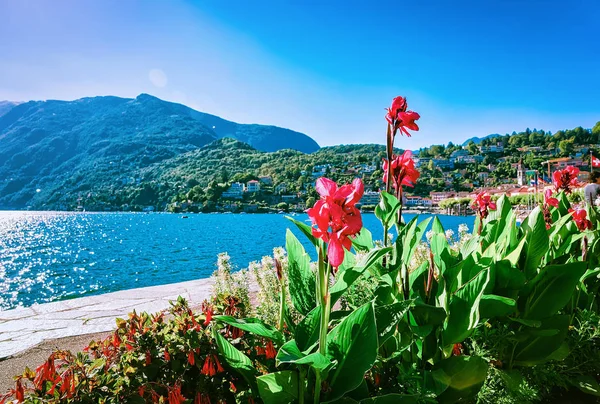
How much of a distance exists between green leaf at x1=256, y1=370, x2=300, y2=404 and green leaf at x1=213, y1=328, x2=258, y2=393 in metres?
0.12

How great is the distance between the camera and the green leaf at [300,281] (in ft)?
4.67

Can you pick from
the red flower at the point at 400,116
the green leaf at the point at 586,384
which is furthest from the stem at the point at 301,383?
the green leaf at the point at 586,384

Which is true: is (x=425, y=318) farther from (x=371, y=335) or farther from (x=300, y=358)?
(x=300, y=358)

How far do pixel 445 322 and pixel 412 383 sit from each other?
0.29 meters

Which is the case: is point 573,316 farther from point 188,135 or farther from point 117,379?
point 188,135

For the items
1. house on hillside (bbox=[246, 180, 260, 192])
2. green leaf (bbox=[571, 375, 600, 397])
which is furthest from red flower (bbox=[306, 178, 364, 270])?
house on hillside (bbox=[246, 180, 260, 192])

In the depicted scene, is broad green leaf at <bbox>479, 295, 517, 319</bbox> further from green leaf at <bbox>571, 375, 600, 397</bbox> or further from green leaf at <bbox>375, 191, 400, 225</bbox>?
green leaf at <bbox>571, 375, 600, 397</bbox>

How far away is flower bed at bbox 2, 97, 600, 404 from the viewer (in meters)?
1.07

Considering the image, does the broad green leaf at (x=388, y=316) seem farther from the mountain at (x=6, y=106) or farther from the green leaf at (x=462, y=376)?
the mountain at (x=6, y=106)

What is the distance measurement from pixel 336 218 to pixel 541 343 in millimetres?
1364

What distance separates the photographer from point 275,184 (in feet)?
243

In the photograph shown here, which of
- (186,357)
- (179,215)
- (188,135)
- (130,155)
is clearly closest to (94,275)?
(186,357)

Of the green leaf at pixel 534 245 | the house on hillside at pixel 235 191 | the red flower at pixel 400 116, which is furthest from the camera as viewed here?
the house on hillside at pixel 235 191

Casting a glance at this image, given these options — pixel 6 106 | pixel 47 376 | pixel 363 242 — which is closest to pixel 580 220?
pixel 363 242
